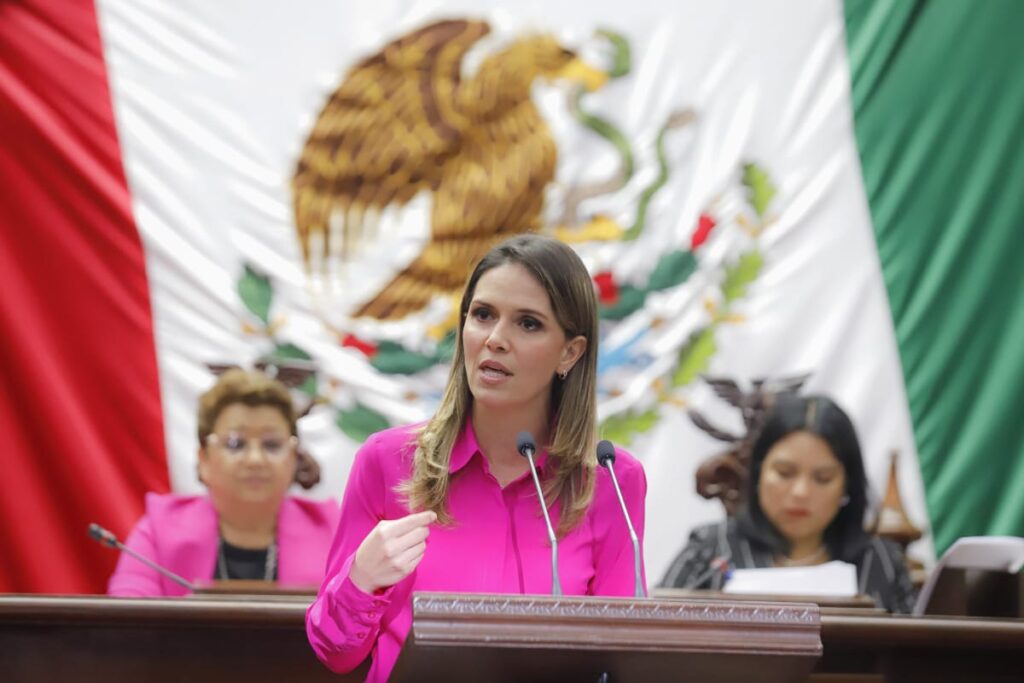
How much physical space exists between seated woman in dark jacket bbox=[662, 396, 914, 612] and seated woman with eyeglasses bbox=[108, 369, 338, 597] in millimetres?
968

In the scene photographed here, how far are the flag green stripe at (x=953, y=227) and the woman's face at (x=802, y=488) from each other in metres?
0.86

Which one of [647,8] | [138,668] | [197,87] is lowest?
[138,668]

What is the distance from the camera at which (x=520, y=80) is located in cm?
453

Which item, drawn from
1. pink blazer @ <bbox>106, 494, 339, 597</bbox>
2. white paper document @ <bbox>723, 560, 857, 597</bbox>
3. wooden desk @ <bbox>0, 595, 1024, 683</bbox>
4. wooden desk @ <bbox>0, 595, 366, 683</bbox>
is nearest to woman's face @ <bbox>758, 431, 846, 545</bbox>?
white paper document @ <bbox>723, 560, 857, 597</bbox>

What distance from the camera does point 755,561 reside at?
364 cm

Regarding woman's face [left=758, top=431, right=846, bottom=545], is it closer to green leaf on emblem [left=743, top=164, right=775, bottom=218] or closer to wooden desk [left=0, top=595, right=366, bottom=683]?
green leaf on emblem [left=743, top=164, right=775, bottom=218]

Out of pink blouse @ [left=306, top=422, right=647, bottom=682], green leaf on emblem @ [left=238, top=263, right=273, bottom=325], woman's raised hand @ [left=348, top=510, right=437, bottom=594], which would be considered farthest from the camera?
green leaf on emblem @ [left=238, top=263, right=273, bottom=325]

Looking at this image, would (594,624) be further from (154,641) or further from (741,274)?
(741,274)

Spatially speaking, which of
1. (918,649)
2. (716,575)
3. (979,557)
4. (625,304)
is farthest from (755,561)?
(625,304)

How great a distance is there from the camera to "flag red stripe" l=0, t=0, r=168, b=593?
4254 mm

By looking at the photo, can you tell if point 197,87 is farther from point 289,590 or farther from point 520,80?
point 289,590

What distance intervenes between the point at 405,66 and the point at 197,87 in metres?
0.66

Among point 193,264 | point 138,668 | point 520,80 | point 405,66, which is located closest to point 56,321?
point 193,264

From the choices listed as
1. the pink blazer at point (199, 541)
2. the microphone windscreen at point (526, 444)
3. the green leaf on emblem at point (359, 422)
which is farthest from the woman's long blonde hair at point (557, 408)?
the green leaf on emblem at point (359, 422)
